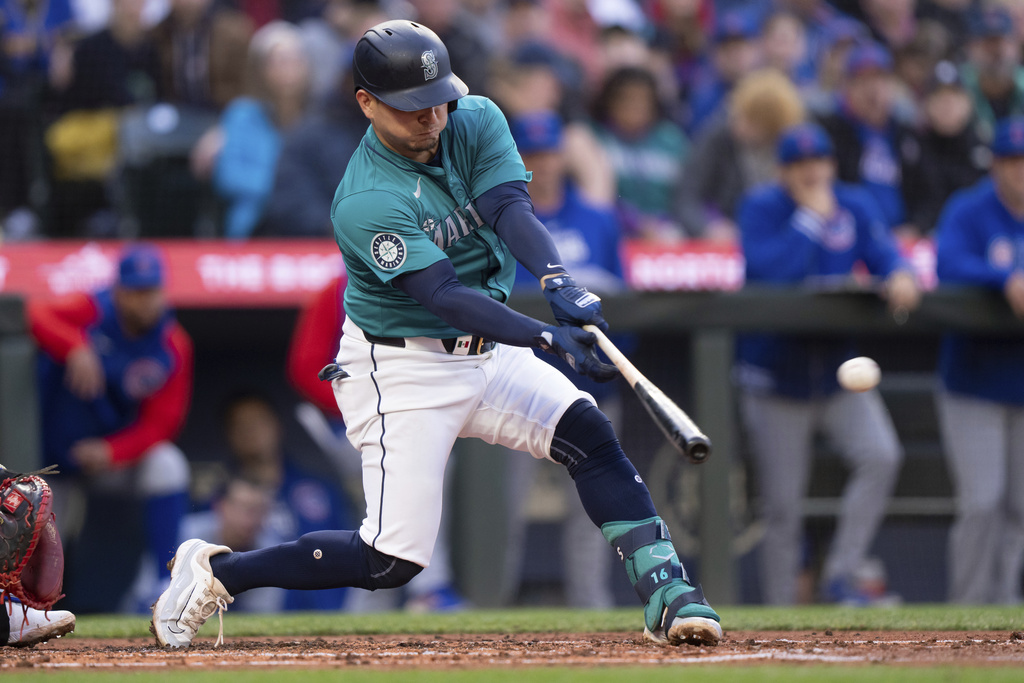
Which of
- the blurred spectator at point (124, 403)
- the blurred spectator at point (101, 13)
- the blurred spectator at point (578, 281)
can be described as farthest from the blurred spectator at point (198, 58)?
the blurred spectator at point (578, 281)

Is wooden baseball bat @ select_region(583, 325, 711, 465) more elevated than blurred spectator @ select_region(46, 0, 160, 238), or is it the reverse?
blurred spectator @ select_region(46, 0, 160, 238)

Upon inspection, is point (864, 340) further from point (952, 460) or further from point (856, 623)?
point (856, 623)

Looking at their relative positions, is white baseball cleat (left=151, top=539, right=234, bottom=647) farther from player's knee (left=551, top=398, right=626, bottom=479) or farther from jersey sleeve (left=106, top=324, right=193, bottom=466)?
jersey sleeve (left=106, top=324, right=193, bottom=466)

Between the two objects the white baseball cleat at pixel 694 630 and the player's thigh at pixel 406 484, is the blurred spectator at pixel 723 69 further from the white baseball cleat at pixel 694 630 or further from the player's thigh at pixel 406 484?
the white baseball cleat at pixel 694 630

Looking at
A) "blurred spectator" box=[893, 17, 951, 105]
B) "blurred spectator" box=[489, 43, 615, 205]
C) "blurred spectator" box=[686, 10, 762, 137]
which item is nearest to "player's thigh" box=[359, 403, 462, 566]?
"blurred spectator" box=[489, 43, 615, 205]

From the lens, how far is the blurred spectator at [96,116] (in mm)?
6930

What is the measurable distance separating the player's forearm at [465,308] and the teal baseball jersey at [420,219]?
4 centimetres

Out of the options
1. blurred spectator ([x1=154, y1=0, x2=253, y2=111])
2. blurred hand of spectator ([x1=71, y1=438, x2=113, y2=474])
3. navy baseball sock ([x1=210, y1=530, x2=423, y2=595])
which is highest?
blurred spectator ([x1=154, y1=0, x2=253, y2=111])

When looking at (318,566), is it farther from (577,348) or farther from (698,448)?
(698,448)

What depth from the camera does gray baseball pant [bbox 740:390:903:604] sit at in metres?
5.59

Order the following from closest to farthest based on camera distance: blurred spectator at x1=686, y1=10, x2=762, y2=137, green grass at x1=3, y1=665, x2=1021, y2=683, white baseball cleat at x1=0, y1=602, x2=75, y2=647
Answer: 1. green grass at x1=3, y1=665, x2=1021, y2=683
2. white baseball cleat at x1=0, y1=602, x2=75, y2=647
3. blurred spectator at x1=686, y1=10, x2=762, y2=137

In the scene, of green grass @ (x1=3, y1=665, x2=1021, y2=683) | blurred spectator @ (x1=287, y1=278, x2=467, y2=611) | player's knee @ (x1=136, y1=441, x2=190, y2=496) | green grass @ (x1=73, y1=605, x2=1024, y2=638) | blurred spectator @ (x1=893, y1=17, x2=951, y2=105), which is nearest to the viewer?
green grass @ (x1=3, y1=665, x2=1021, y2=683)

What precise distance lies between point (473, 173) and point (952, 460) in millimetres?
3274

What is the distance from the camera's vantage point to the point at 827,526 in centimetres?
577
